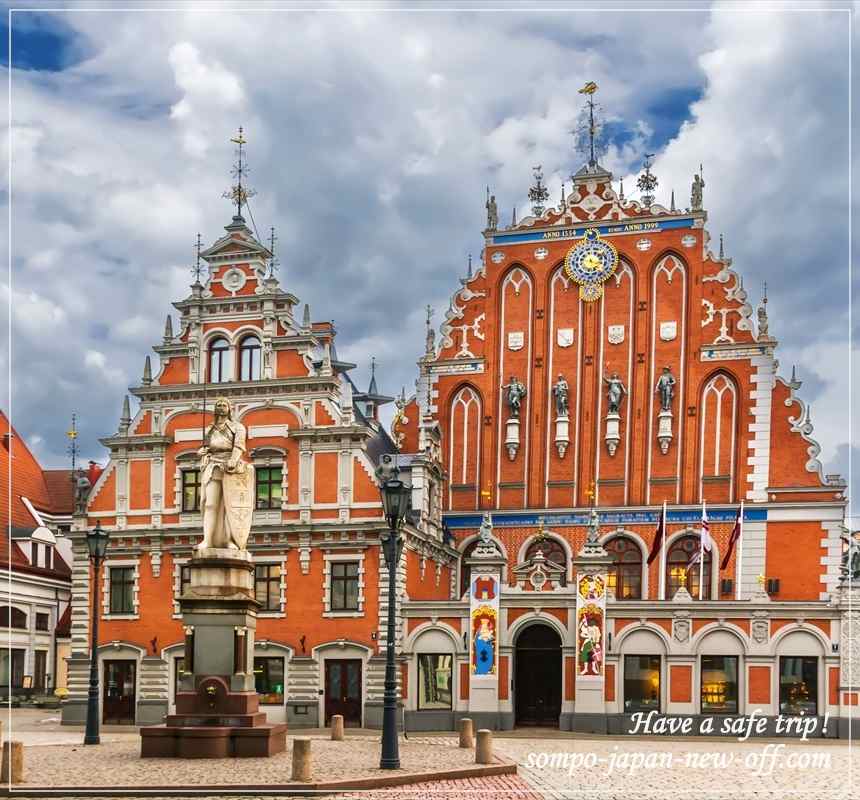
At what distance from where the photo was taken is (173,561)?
42.6 metres

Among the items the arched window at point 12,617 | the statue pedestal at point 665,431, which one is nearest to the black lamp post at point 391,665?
the statue pedestal at point 665,431

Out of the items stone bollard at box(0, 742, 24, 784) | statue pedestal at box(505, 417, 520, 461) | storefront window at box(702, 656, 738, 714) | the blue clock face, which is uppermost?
the blue clock face

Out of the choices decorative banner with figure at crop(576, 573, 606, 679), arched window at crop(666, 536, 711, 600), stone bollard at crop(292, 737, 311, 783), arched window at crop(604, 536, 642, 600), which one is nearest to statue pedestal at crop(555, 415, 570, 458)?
arched window at crop(604, 536, 642, 600)

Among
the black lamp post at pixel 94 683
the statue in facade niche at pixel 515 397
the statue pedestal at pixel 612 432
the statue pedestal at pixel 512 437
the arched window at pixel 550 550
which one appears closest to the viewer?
the black lamp post at pixel 94 683

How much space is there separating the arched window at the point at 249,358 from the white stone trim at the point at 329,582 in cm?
690

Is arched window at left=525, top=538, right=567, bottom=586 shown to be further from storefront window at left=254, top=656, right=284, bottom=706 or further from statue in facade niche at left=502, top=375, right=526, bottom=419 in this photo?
storefront window at left=254, top=656, right=284, bottom=706

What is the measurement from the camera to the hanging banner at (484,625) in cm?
3950

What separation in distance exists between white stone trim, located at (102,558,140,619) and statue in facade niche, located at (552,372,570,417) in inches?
627

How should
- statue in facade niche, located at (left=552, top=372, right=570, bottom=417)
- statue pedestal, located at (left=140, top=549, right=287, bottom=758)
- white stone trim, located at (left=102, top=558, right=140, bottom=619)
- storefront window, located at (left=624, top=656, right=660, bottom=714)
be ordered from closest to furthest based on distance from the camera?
statue pedestal, located at (left=140, top=549, right=287, bottom=758), storefront window, located at (left=624, top=656, right=660, bottom=714), white stone trim, located at (left=102, top=558, right=140, bottom=619), statue in facade niche, located at (left=552, top=372, right=570, bottom=417)

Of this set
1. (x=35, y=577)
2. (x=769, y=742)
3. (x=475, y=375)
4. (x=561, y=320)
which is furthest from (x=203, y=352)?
(x=769, y=742)

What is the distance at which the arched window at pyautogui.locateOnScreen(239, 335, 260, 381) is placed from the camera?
142 ft

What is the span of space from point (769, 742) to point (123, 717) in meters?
20.9

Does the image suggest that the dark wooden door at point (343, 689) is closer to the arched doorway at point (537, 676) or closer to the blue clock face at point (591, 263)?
the arched doorway at point (537, 676)

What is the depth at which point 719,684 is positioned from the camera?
38500mm
